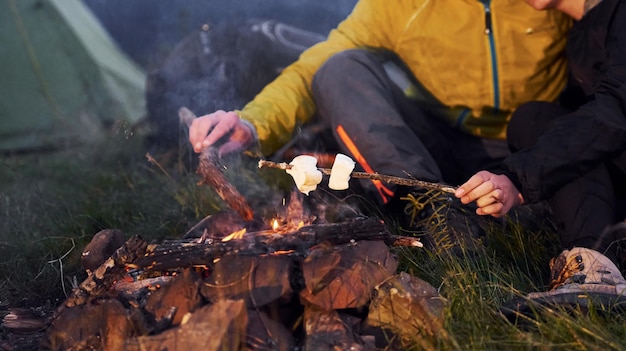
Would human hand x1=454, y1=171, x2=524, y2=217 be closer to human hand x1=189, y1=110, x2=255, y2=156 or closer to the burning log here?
the burning log

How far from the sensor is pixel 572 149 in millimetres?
2578

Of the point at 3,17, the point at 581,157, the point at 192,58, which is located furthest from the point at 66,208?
the point at 3,17

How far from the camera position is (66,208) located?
358cm

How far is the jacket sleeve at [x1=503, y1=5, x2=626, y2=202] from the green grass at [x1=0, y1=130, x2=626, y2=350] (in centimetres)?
28

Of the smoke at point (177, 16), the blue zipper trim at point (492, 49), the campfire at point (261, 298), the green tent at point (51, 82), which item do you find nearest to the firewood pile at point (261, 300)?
the campfire at point (261, 298)

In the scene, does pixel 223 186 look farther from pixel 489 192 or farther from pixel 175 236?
pixel 489 192

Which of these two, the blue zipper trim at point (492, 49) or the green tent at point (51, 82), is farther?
the green tent at point (51, 82)

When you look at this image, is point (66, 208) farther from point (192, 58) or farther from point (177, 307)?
point (177, 307)

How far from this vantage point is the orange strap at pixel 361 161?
2992 millimetres

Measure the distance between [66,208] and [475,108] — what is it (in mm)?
1864

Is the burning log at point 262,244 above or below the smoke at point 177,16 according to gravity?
above

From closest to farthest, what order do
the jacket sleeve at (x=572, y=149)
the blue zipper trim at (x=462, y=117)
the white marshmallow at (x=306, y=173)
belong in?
the white marshmallow at (x=306, y=173) < the jacket sleeve at (x=572, y=149) < the blue zipper trim at (x=462, y=117)

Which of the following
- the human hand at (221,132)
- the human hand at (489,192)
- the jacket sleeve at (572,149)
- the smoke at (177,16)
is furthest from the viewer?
the smoke at (177,16)

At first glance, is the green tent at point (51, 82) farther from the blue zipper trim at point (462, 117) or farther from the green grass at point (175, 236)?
the blue zipper trim at point (462, 117)
